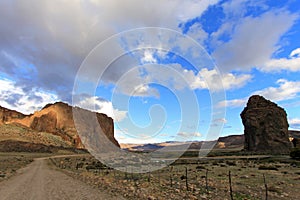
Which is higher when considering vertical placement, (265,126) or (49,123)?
(49,123)

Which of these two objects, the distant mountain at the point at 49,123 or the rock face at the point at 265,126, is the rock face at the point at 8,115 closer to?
the distant mountain at the point at 49,123

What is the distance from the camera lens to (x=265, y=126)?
9556 cm

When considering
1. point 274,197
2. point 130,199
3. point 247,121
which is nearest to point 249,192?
point 274,197

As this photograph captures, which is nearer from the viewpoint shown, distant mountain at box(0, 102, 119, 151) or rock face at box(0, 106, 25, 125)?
distant mountain at box(0, 102, 119, 151)

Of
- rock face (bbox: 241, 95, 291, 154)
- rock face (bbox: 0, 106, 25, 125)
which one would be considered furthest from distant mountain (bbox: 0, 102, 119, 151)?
rock face (bbox: 241, 95, 291, 154)

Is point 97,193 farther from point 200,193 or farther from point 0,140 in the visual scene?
point 0,140

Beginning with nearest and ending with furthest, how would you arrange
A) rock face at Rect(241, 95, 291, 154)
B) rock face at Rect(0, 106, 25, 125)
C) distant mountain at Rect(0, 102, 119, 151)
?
rock face at Rect(241, 95, 291, 154), distant mountain at Rect(0, 102, 119, 151), rock face at Rect(0, 106, 25, 125)

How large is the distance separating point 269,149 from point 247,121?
13.9m

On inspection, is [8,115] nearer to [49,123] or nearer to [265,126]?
[49,123]

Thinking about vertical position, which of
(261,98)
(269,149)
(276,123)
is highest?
(261,98)

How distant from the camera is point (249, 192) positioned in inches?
606

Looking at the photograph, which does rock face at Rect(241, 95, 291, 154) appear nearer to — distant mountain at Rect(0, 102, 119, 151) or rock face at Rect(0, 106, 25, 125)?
distant mountain at Rect(0, 102, 119, 151)

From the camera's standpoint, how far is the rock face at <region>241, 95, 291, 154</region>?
93.1 metres

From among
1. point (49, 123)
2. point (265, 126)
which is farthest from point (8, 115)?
point (265, 126)
